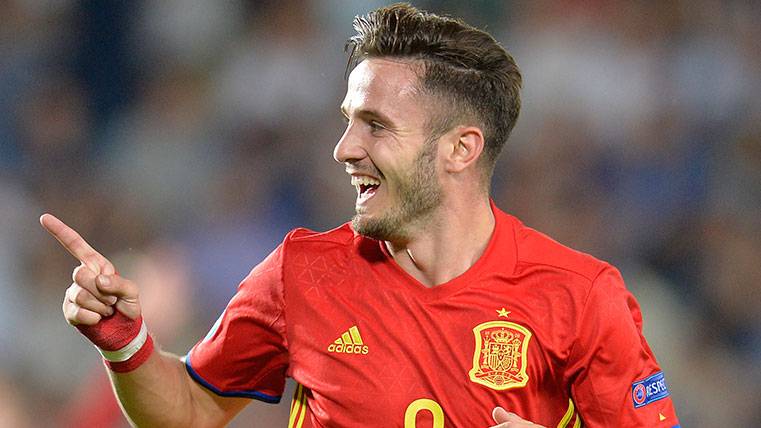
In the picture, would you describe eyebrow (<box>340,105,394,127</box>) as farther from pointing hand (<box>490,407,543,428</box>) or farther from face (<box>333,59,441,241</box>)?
pointing hand (<box>490,407,543,428</box>)

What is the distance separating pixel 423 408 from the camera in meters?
2.93

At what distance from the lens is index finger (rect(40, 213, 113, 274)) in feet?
9.00

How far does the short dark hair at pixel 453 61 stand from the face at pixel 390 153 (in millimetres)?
61

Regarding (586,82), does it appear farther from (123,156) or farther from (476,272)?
(476,272)

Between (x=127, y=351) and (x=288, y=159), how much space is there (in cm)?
305

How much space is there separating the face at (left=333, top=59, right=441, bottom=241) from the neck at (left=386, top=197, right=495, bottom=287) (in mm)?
41

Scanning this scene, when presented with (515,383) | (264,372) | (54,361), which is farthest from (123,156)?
(515,383)

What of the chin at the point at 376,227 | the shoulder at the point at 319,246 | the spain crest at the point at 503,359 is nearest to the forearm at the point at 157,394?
the shoulder at the point at 319,246

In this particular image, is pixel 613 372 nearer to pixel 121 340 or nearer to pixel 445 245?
pixel 445 245

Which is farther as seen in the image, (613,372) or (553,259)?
(553,259)

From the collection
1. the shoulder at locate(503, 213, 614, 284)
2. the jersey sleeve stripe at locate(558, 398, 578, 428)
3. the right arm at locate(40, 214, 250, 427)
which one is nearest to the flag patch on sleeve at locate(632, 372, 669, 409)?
the jersey sleeve stripe at locate(558, 398, 578, 428)

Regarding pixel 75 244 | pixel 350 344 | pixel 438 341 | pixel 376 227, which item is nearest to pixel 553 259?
pixel 438 341

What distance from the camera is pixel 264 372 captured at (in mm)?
3236

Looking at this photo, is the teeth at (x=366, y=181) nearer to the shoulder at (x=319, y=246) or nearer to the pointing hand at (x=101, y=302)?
the shoulder at (x=319, y=246)
